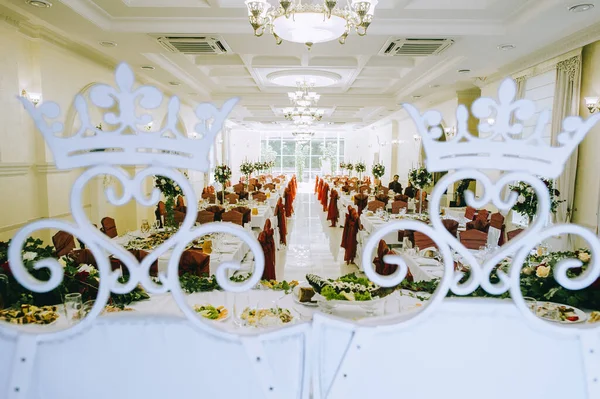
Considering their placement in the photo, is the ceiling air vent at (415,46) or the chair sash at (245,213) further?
the chair sash at (245,213)

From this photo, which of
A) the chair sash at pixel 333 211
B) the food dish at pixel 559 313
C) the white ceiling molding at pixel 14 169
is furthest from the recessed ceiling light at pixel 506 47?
the white ceiling molding at pixel 14 169

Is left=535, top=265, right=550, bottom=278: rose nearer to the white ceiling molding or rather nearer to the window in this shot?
the white ceiling molding

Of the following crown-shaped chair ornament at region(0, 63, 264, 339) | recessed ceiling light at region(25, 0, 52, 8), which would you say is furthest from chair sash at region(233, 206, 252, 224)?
crown-shaped chair ornament at region(0, 63, 264, 339)

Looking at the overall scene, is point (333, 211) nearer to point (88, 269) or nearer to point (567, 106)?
point (567, 106)

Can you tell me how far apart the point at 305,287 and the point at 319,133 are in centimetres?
2747

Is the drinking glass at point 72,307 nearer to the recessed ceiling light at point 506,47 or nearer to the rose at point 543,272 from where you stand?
the rose at point 543,272

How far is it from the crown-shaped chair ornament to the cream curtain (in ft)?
21.3

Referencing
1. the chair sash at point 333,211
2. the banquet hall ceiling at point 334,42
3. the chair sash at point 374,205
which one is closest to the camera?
the banquet hall ceiling at point 334,42

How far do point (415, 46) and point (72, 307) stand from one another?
5.57 meters

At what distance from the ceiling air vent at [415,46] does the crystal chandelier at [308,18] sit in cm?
224

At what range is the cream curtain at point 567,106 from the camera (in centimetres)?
599

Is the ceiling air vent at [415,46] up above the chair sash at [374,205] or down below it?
above

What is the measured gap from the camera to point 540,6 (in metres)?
4.57

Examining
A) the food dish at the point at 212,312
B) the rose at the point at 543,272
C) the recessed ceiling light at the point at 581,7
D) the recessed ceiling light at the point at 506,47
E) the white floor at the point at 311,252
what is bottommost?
the white floor at the point at 311,252
